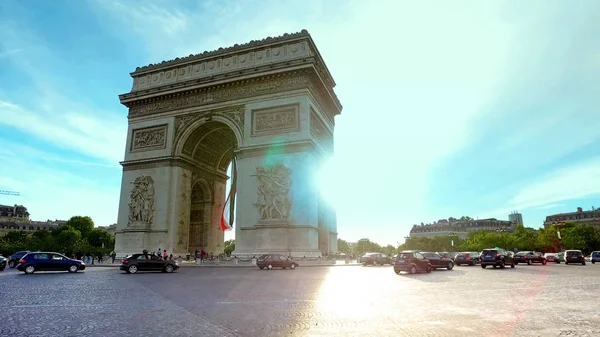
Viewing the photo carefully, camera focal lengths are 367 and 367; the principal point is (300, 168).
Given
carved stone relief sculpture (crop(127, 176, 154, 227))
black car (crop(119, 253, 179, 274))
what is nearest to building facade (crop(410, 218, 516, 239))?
carved stone relief sculpture (crop(127, 176, 154, 227))

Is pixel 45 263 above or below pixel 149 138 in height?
below

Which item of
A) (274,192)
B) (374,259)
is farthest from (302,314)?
(374,259)

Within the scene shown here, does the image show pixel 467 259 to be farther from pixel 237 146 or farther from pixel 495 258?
pixel 237 146

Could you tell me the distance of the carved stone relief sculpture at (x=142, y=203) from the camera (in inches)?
1174

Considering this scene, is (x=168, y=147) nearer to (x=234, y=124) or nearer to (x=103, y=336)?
(x=234, y=124)

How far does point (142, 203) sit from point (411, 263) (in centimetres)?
2208

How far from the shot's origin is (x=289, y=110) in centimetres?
2791

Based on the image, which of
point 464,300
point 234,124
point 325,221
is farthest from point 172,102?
point 464,300

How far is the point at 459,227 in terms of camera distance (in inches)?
6053

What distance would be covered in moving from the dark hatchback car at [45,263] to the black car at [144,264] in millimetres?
3460

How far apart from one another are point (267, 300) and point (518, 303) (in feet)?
17.5

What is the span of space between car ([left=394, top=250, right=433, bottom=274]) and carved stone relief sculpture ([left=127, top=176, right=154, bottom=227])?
800 inches

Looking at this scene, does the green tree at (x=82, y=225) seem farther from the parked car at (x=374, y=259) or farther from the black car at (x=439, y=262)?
the black car at (x=439, y=262)

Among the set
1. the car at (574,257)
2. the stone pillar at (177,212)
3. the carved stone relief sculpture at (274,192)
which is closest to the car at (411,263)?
the carved stone relief sculpture at (274,192)
